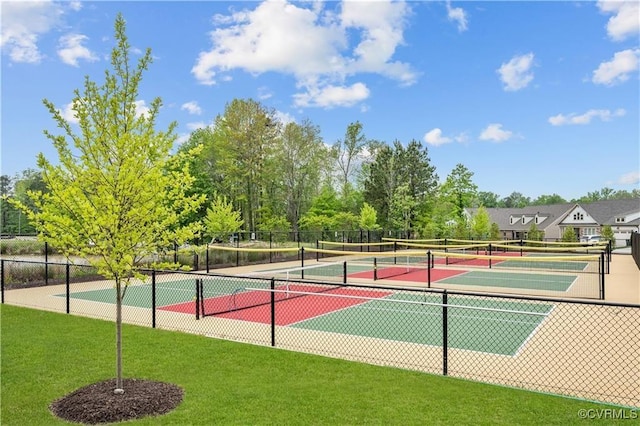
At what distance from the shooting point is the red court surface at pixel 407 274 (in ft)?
57.0

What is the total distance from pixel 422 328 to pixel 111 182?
21.8 ft

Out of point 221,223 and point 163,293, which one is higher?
point 221,223

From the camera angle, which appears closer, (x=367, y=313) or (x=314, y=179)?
(x=367, y=313)

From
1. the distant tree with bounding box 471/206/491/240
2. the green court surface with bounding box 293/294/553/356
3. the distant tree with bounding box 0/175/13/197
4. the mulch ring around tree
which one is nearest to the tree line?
the distant tree with bounding box 471/206/491/240

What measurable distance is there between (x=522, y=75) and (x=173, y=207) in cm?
2884

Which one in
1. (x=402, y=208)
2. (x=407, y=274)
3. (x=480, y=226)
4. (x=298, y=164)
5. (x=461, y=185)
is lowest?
(x=407, y=274)

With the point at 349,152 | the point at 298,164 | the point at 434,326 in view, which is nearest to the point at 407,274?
the point at 434,326

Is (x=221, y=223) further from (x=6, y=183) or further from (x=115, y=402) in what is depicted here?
(x=6, y=183)

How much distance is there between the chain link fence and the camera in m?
5.98

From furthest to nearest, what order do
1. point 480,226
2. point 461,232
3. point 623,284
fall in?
point 480,226 < point 461,232 < point 623,284

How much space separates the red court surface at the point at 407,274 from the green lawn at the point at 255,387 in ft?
36.0

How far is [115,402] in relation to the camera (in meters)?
4.69

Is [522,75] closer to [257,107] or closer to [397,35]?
[397,35]

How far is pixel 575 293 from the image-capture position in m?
14.0
